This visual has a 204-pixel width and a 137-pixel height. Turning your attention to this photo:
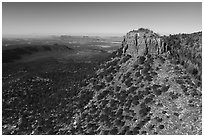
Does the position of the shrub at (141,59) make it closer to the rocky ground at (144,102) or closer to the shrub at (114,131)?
the rocky ground at (144,102)

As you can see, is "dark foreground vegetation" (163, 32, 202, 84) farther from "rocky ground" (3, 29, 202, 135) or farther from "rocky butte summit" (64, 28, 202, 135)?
"rocky ground" (3, 29, 202, 135)

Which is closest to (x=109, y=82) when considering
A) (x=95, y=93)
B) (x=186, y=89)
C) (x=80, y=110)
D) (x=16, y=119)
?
(x=95, y=93)

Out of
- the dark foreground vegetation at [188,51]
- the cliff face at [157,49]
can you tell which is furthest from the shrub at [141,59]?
the dark foreground vegetation at [188,51]

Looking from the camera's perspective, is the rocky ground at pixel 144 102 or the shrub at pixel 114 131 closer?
the rocky ground at pixel 144 102

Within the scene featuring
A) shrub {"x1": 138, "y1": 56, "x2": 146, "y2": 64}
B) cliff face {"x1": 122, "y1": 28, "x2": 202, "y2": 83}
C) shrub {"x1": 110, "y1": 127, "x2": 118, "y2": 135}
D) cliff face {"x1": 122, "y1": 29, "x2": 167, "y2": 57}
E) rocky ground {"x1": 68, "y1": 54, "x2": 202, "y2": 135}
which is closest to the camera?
rocky ground {"x1": 68, "y1": 54, "x2": 202, "y2": 135}

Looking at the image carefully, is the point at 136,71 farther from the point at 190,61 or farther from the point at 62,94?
the point at 62,94

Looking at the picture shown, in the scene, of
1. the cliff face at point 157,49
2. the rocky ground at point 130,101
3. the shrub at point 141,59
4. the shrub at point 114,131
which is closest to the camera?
the rocky ground at point 130,101

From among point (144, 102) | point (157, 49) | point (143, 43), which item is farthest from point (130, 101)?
point (143, 43)

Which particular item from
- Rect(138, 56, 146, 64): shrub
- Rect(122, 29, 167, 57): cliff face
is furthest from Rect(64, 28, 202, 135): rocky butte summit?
Rect(138, 56, 146, 64): shrub
